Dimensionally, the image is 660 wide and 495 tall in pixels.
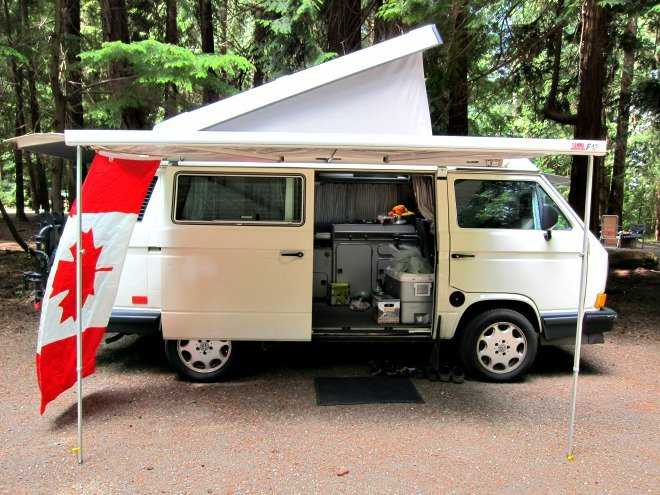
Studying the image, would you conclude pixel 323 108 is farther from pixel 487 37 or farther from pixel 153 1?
pixel 153 1

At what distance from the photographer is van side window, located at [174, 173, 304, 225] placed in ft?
15.3

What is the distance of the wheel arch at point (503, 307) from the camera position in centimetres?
486

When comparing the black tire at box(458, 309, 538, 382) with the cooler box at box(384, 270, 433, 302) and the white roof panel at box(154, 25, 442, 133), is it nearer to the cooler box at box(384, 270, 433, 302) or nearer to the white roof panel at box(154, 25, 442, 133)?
the cooler box at box(384, 270, 433, 302)

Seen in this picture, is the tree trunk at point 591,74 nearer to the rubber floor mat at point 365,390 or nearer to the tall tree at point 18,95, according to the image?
the rubber floor mat at point 365,390

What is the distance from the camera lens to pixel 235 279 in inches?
182

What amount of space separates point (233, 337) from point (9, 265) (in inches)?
319

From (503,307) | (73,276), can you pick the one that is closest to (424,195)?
(503,307)

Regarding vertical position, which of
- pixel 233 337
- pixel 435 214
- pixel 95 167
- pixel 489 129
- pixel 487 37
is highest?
pixel 487 37

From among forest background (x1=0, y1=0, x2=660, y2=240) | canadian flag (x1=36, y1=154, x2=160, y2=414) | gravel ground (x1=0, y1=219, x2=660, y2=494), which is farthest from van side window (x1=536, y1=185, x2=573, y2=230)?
canadian flag (x1=36, y1=154, x2=160, y2=414)

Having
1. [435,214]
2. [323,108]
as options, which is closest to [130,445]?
[323,108]

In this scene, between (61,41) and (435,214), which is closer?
(435,214)

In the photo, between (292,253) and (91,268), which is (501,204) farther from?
(91,268)

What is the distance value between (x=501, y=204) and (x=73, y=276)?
12.1 ft

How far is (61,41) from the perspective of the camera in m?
8.71
